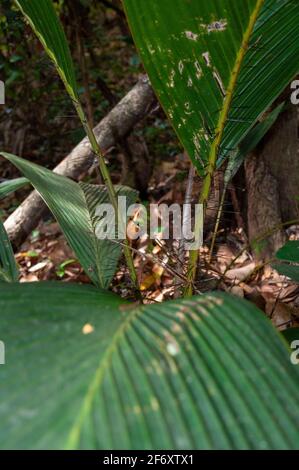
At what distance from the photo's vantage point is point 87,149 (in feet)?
6.16

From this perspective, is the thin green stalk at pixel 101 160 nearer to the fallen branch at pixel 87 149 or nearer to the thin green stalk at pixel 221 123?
the thin green stalk at pixel 221 123

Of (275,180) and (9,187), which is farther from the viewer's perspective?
(275,180)

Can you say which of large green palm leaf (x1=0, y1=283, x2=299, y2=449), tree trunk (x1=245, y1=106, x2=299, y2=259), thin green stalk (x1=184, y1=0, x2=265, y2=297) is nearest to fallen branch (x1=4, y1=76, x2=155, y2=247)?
tree trunk (x1=245, y1=106, x2=299, y2=259)

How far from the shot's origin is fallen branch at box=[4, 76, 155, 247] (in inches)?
72.6

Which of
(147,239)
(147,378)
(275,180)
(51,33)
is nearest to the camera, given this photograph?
(147,378)

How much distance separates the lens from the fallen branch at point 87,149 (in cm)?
184

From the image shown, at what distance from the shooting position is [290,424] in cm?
48

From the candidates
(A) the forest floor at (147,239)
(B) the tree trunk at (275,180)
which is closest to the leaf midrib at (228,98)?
(A) the forest floor at (147,239)

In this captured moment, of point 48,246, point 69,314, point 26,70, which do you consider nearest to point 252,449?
point 69,314

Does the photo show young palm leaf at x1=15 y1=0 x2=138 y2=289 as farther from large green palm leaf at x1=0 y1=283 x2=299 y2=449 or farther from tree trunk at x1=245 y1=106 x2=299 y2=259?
tree trunk at x1=245 y1=106 x2=299 y2=259

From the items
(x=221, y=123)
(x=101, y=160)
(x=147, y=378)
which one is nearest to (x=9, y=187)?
(x=101, y=160)

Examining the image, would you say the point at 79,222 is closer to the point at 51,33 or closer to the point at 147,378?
the point at 51,33

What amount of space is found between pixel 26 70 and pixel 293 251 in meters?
2.32
